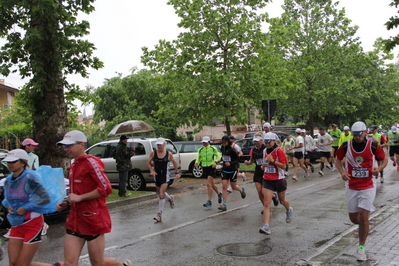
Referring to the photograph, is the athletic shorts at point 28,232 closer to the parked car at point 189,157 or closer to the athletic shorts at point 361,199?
the athletic shorts at point 361,199

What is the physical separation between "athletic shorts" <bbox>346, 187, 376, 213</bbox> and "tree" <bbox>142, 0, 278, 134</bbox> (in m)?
12.0

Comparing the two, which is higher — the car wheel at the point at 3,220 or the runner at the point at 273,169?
the runner at the point at 273,169

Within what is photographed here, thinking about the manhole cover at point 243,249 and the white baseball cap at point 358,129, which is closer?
the white baseball cap at point 358,129

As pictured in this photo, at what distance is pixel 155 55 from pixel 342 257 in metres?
15.5

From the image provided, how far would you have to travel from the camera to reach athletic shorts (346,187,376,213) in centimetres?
572

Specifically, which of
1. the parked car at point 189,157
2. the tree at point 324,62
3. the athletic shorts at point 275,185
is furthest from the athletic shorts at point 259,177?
the tree at point 324,62

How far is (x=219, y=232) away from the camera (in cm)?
770

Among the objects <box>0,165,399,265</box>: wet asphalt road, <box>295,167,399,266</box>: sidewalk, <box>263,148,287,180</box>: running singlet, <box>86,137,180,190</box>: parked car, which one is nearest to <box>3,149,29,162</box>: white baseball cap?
<box>0,165,399,265</box>: wet asphalt road

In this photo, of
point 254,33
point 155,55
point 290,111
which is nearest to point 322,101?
point 290,111

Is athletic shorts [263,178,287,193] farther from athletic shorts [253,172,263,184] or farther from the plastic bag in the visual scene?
the plastic bag

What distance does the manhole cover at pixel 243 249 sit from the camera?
20.5 ft

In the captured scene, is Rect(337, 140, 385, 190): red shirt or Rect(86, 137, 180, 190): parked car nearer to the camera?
Rect(337, 140, 385, 190): red shirt

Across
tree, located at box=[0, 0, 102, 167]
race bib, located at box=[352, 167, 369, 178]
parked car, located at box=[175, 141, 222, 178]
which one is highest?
tree, located at box=[0, 0, 102, 167]

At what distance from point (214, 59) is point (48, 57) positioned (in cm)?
870
